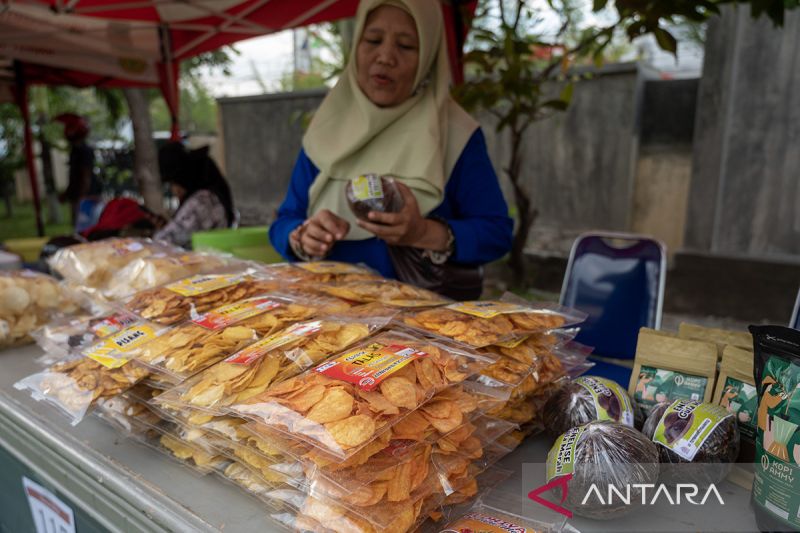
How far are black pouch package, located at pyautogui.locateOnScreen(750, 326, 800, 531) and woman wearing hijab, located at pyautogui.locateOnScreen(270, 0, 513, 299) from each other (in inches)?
35.3

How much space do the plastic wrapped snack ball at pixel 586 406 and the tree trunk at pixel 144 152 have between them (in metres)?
6.37

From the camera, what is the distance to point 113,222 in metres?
3.45

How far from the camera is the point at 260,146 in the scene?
27.6ft

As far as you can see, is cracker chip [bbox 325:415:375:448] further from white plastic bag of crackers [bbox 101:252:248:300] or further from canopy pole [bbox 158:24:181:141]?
canopy pole [bbox 158:24:181:141]

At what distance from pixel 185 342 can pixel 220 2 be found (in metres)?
2.99

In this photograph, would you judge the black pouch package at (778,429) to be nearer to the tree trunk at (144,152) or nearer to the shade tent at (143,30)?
the shade tent at (143,30)

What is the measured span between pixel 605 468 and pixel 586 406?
17 centimetres

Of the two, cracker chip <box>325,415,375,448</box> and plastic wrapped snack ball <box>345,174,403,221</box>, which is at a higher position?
plastic wrapped snack ball <box>345,174,403,221</box>

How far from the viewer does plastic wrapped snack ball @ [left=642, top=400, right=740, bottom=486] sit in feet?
2.49

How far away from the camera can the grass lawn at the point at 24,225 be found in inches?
369

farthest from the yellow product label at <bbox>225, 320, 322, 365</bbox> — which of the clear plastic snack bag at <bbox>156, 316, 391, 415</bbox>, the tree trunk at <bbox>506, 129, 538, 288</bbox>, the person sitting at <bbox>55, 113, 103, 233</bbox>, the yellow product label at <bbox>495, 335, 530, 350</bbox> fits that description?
the person sitting at <bbox>55, 113, 103, 233</bbox>

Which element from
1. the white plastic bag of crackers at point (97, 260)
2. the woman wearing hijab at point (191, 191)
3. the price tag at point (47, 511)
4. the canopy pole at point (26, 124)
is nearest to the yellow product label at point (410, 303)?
the price tag at point (47, 511)

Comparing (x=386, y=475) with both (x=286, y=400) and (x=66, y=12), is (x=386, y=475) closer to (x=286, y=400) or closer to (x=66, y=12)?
(x=286, y=400)

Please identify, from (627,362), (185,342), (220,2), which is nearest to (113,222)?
(220,2)
